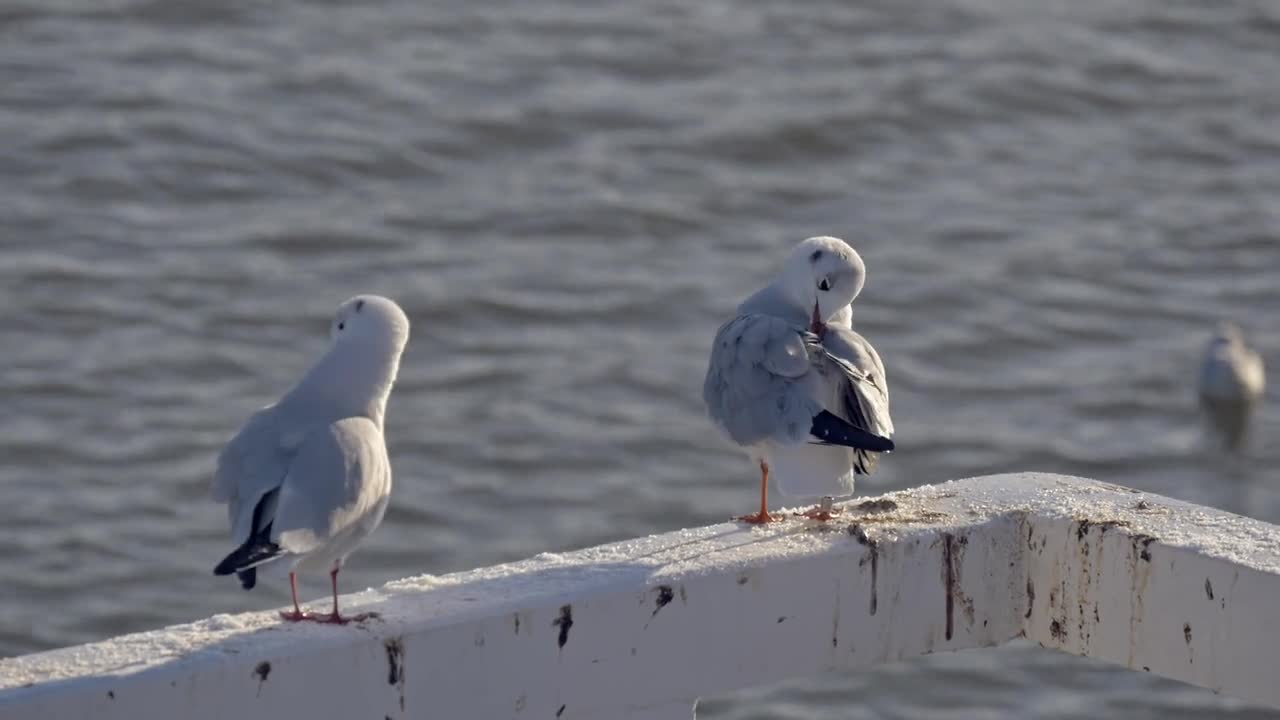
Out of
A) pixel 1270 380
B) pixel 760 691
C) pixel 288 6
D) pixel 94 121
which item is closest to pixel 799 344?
pixel 760 691

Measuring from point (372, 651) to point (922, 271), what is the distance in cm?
859

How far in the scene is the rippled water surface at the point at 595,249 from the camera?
8.73m

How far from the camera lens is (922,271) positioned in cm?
1119

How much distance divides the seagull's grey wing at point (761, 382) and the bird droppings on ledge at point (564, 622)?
3.13 ft

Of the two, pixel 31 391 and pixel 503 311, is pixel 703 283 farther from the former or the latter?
pixel 31 391

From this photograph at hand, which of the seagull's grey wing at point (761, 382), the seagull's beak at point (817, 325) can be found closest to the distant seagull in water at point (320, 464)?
the seagull's grey wing at point (761, 382)

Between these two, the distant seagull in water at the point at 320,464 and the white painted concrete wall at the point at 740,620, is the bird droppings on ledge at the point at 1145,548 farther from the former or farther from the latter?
the distant seagull in water at the point at 320,464

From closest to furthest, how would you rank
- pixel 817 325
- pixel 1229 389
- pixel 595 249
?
1. pixel 817 325
2. pixel 1229 389
3. pixel 595 249

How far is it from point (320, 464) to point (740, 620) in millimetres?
681

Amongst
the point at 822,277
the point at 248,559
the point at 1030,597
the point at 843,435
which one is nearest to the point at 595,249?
the point at 822,277

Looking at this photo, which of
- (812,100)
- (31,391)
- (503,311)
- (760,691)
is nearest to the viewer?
(760,691)

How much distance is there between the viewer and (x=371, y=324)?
3371mm

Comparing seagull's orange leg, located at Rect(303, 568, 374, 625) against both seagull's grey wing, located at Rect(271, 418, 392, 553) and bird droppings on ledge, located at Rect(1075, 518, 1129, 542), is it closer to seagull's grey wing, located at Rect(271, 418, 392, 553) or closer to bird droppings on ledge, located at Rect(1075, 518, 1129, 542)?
seagull's grey wing, located at Rect(271, 418, 392, 553)

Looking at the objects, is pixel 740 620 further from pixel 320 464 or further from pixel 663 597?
pixel 320 464
